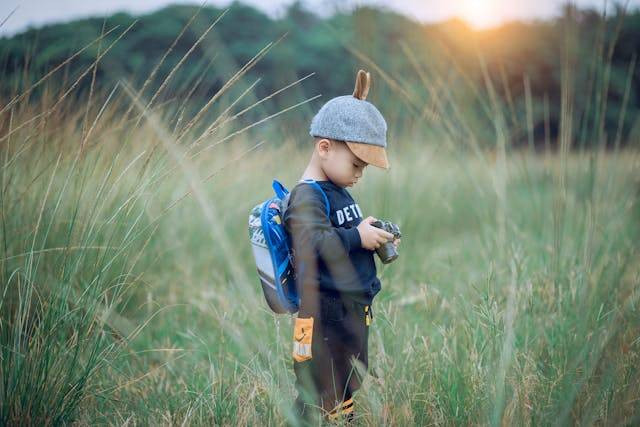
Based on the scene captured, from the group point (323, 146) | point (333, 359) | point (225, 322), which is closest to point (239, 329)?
point (225, 322)

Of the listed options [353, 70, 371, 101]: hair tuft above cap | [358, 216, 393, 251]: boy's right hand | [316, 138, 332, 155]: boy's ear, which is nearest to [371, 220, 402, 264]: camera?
[358, 216, 393, 251]: boy's right hand

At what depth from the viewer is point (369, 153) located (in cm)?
174

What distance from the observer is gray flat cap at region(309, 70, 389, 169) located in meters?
1.72

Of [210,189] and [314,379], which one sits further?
[210,189]

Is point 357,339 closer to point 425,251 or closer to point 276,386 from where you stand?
point 276,386

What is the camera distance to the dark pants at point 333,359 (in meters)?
1.76

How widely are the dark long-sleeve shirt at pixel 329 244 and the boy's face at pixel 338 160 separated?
42 millimetres

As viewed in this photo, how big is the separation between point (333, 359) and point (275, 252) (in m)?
0.37

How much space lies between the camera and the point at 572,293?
234cm

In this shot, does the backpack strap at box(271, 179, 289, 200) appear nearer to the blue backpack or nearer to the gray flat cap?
the blue backpack

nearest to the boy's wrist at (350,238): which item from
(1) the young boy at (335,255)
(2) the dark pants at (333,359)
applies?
(1) the young boy at (335,255)

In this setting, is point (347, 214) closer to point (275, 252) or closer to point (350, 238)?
point (350, 238)

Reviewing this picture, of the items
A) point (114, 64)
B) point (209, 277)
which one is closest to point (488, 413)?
point (209, 277)

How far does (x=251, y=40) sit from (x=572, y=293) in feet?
33.8
